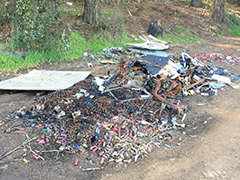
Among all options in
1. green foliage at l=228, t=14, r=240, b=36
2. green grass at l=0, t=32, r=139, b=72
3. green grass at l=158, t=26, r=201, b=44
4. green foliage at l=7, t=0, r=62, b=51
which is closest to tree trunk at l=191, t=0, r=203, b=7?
green foliage at l=228, t=14, r=240, b=36

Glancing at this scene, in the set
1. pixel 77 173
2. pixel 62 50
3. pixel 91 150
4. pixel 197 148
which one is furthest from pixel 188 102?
pixel 62 50

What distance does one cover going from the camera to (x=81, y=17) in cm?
984

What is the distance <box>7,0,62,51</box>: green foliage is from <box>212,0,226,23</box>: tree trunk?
1050cm

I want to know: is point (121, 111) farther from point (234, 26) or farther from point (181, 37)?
point (234, 26)

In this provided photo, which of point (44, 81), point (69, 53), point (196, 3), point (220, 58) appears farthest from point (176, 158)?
point (196, 3)

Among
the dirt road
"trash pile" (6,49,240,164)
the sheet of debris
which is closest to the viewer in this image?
the dirt road

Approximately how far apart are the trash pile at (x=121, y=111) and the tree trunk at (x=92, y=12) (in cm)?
421

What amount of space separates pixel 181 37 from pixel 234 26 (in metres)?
4.83

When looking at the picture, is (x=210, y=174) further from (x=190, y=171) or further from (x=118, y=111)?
(x=118, y=111)

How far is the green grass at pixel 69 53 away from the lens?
23.1ft

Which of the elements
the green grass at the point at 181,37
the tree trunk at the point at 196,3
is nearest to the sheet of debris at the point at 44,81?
the green grass at the point at 181,37

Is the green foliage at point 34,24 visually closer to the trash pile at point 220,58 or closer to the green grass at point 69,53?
the green grass at point 69,53

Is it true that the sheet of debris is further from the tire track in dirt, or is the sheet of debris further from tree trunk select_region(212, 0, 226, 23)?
tree trunk select_region(212, 0, 226, 23)

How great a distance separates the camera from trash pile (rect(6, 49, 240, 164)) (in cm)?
388
